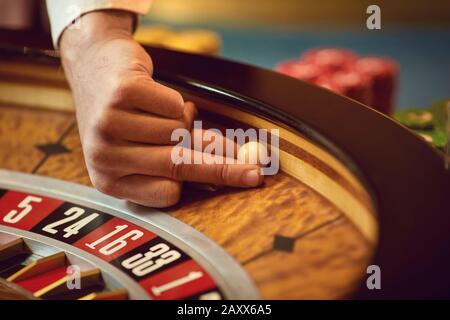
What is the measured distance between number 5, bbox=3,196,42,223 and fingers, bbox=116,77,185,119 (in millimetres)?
291

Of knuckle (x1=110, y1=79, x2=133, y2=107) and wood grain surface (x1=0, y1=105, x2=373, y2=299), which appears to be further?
knuckle (x1=110, y1=79, x2=133, y2=107)

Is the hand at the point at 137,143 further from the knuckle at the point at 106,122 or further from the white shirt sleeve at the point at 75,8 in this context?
the white shirt sleeve at the point at 75,8

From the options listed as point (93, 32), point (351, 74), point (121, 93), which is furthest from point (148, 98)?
point (351, 74)

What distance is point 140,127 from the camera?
1153 mm

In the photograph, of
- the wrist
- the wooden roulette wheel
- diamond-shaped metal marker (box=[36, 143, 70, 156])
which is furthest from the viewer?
diamond-shaped metal marker (box=[36, 143, 70, 156])

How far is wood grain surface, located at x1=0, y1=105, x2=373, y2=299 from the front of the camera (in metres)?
0.91

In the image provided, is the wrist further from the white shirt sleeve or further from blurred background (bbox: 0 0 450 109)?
blurred background (bbox: 0 0 450 109)

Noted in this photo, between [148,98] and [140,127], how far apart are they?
2.1 inches

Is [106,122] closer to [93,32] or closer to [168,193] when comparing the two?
[168,193]

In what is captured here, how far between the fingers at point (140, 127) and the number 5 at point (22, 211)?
0.24 m

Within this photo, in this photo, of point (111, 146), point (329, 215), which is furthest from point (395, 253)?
point (111, 146)

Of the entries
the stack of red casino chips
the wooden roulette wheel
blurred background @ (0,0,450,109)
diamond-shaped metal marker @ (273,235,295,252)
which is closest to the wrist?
the wooden roulette wheel

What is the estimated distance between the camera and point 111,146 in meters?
1.16

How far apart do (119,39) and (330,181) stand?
526 millimetres
